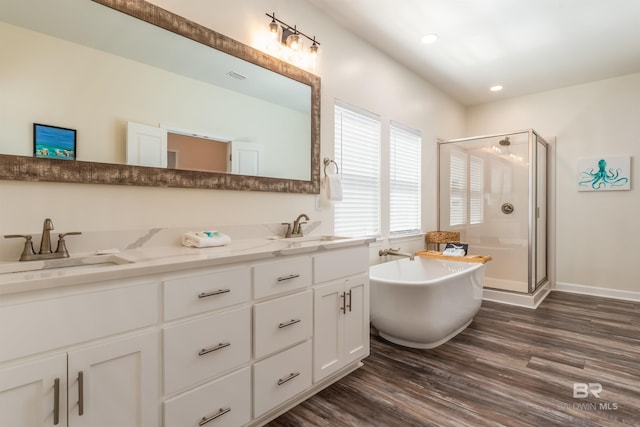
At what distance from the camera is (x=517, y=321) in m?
3.18

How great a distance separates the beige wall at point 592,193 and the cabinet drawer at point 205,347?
14.9 ft

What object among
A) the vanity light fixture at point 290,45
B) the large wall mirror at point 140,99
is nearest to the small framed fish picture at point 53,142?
the large wall mirror at point 140,99

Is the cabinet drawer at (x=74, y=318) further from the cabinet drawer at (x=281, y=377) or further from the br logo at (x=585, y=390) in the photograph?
the br logo at (x=585, y=390)

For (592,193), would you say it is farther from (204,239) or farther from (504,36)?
(204,239)

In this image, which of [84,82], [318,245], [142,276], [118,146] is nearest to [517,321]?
[318,245]

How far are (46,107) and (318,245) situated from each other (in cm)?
140

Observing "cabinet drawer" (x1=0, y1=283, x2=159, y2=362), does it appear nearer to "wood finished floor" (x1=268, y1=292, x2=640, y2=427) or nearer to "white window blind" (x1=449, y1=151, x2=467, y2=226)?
"wood finished floor" (x1=268, y1=292, x2=640, y2=427)

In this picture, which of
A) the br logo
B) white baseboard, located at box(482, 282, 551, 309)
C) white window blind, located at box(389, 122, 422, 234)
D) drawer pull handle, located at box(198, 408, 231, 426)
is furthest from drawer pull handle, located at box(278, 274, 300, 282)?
white baseboard, located at box(482, 282, 551, 309)

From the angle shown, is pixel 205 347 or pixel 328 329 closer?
pixel 205 347

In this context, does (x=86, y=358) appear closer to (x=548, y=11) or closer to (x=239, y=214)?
(x=239, y=214)

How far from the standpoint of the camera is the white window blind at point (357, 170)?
288cm

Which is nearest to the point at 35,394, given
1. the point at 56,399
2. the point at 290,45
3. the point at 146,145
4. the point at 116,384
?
the point at 56,399

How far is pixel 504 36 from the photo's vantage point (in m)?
3.05

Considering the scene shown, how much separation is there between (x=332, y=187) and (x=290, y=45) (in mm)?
1069
